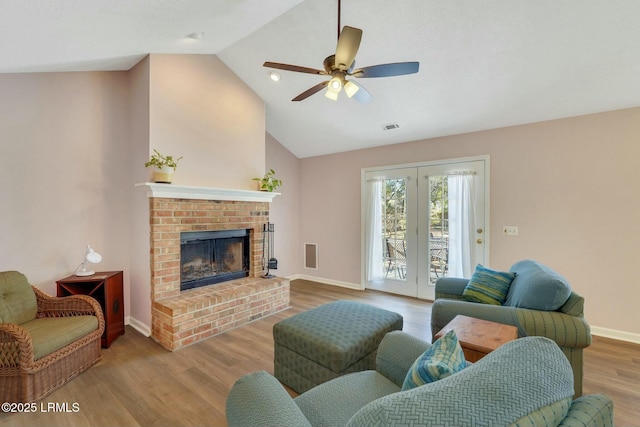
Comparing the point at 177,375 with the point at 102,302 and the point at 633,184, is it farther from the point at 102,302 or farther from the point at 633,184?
the point at 633,184

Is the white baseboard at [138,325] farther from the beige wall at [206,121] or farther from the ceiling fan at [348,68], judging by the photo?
the ceiling fan at [348,68]

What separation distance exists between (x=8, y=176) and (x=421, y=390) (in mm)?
3808

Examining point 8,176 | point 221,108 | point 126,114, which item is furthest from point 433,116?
point 8,176

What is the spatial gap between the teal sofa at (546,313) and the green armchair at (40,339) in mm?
2963

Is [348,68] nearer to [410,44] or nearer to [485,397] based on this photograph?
[410,44]

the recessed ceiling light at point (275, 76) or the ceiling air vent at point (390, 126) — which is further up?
the recessed ceiling light at point (275, 76)

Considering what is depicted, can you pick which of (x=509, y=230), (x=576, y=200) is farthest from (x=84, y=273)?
(x=576, y=200)

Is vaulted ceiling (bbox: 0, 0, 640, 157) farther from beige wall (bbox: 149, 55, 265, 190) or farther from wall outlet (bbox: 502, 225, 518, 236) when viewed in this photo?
wall outlet (bbox: 502, 225, 518, 236)

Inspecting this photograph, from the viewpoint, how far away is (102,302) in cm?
280

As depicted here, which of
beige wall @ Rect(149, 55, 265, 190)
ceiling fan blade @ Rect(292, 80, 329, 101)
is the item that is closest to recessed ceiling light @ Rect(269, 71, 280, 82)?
beige wall @ Rect(149, 55, 265, 190)

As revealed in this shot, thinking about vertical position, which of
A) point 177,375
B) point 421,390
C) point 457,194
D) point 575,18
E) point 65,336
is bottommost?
point 177,375

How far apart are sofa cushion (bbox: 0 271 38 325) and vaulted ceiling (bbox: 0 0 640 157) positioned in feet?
6.03

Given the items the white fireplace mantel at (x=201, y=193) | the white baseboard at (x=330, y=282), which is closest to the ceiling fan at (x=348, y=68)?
the white fireplace mantel at (x=201, y=193)
